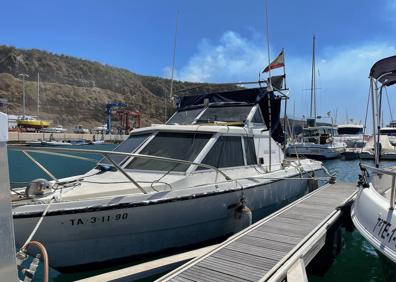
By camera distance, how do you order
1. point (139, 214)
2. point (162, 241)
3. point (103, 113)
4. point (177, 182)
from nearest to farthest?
point (139, 214)
point (162, 241)
point (177, 182)
point (103, 113)

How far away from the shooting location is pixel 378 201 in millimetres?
5199

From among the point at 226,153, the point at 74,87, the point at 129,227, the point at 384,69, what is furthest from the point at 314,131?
the point at 74,87

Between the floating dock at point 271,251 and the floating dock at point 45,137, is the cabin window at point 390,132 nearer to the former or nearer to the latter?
the floating dock at point 271,251

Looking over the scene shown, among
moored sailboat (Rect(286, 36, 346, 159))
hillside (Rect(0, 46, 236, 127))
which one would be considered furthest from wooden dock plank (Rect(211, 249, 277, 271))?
hillside (Rect(0, 46, 236, 127))

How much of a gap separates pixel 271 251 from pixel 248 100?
498cm

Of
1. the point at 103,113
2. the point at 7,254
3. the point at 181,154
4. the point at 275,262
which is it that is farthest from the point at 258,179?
the point at 103,113

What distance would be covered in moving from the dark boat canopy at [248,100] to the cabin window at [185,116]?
20cm

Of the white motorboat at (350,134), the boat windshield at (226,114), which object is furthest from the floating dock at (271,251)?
the white motorboat at (350,134)

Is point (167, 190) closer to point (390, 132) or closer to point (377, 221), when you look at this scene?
point (377, 221)

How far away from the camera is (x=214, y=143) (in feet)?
23.4

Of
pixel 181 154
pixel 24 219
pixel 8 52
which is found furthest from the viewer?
pixel 8 52

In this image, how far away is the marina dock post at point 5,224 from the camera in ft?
5.50

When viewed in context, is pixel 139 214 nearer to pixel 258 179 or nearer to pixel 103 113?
pixel 258 179

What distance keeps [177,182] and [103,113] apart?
313ft
